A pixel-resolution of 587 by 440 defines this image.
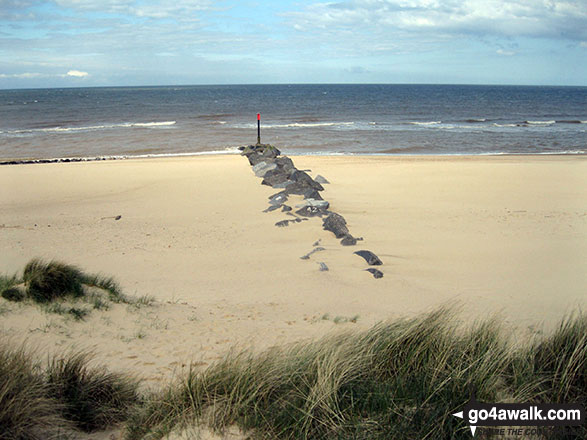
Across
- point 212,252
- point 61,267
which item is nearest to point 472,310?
point 212,252

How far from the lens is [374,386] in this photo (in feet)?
11.4

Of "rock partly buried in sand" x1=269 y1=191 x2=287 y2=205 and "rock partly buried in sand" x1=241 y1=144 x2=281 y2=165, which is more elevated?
"rock partly buried in sand" x1=241 y1=144 x2=281 y2=165

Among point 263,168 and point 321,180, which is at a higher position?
point 263,168

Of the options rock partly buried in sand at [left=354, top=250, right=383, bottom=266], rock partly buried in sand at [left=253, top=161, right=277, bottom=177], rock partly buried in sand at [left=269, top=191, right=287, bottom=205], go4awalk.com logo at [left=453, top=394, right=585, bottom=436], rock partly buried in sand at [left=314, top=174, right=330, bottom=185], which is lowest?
rock partly buried in sand at [left=354, top=250, right=383, bottom=266]

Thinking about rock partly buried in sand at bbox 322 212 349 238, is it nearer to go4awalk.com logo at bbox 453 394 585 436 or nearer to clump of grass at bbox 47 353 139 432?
clump of grass at bbox 47 353 139 432

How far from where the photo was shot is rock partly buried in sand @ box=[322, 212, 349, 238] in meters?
9.56

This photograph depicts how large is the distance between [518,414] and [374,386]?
3.21ft

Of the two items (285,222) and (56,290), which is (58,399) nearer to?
(56,290)

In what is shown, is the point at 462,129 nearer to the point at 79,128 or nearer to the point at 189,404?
the point at 79,128

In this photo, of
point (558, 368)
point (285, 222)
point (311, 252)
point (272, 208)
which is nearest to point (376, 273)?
point (311, 252)

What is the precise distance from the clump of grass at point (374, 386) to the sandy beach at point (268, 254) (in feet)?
3.55

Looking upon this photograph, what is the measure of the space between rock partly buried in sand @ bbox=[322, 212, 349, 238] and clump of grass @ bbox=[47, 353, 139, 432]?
20.2 feet

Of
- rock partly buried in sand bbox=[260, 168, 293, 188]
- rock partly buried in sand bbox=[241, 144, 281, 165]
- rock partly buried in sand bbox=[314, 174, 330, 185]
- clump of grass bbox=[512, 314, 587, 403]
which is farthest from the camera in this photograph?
rock partly buried in sand bbox=[241, 144, 281, 165]

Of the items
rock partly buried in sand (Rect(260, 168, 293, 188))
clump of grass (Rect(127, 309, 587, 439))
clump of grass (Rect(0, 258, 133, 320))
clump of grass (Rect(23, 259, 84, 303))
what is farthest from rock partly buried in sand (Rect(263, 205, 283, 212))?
clump of grass (Rect(127, 309, 587, 439))
